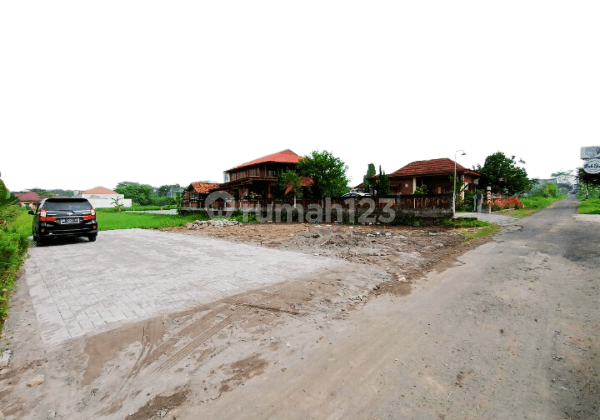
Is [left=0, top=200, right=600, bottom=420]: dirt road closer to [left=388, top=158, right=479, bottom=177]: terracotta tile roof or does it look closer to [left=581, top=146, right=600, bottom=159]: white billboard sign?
[left=581, top=146, right=600, bottom=159]: white billboard sign

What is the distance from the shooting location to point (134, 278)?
5695 mm

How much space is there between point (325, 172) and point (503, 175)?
925 inches

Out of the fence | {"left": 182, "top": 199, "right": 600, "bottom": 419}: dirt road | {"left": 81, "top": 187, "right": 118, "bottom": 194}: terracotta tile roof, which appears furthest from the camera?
{"left": 81, "top": 187, "right": 118, "bottom": 194}: terracotta tile roof

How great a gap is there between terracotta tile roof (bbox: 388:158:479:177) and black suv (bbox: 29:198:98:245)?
28.5 metres

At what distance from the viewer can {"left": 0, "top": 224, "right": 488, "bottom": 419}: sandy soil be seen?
7.55 feet

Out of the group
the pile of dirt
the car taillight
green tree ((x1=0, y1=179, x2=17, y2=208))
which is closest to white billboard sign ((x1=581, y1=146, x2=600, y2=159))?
the pile of dirt

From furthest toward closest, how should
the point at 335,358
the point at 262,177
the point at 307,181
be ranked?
the point at 262,177 < the point at 307,181 < the point at 335,358

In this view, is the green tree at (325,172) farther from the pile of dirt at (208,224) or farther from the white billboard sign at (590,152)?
the white billboard sign at (590,152)

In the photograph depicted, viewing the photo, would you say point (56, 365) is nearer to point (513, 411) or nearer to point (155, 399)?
point (155, 399)

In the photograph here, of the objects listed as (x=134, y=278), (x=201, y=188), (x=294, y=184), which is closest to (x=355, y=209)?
(x=294, y=184)

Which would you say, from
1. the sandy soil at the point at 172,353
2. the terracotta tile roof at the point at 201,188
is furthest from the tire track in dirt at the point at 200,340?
the terracotta tile roof at the point at 201,188

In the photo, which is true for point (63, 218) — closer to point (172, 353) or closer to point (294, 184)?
point (172, 353)

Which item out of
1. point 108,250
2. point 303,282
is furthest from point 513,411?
point 108,250

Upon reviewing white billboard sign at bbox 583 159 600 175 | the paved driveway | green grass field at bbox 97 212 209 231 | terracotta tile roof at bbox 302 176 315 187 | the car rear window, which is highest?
terracotta tile roof at bbox 302 176 315 187
